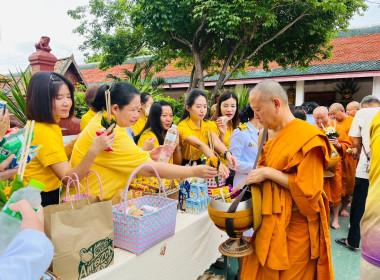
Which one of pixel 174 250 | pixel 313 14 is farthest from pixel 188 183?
pixel 313 14

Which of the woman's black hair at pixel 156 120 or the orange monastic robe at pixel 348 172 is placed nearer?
the woman's black hair at pixel 156 120

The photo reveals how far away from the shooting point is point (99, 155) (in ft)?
5.57

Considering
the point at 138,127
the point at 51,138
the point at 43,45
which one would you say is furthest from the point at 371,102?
the point at 43,45

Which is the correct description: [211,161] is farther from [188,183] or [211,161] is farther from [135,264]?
[135,264]

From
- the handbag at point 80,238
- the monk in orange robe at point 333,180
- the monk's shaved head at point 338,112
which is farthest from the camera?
the monk's shaved head at point 338,112

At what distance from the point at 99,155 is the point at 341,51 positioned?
1372 cm

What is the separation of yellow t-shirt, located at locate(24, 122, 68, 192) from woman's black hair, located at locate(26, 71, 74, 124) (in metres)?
0.05

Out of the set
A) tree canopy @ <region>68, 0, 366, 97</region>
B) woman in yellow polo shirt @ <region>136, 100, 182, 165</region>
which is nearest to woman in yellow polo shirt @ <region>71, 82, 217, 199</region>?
woman in yellow polo shirt @ <region>136, 100, 182, 165</region>

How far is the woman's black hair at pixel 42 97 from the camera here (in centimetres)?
165

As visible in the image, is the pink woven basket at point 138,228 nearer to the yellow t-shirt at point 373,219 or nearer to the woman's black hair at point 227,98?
the yellow t-shirt at point 373,219

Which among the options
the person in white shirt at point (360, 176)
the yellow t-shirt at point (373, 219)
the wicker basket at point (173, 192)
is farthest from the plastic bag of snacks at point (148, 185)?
the person in white shirt at point (360, 176)

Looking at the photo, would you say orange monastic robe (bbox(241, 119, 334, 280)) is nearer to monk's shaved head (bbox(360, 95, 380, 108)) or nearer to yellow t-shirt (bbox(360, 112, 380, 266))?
yellow t-shirt (bbox(360, 112, 380, 266))

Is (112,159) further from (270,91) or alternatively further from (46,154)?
(270,91)

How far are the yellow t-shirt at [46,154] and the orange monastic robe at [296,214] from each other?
1220mm
